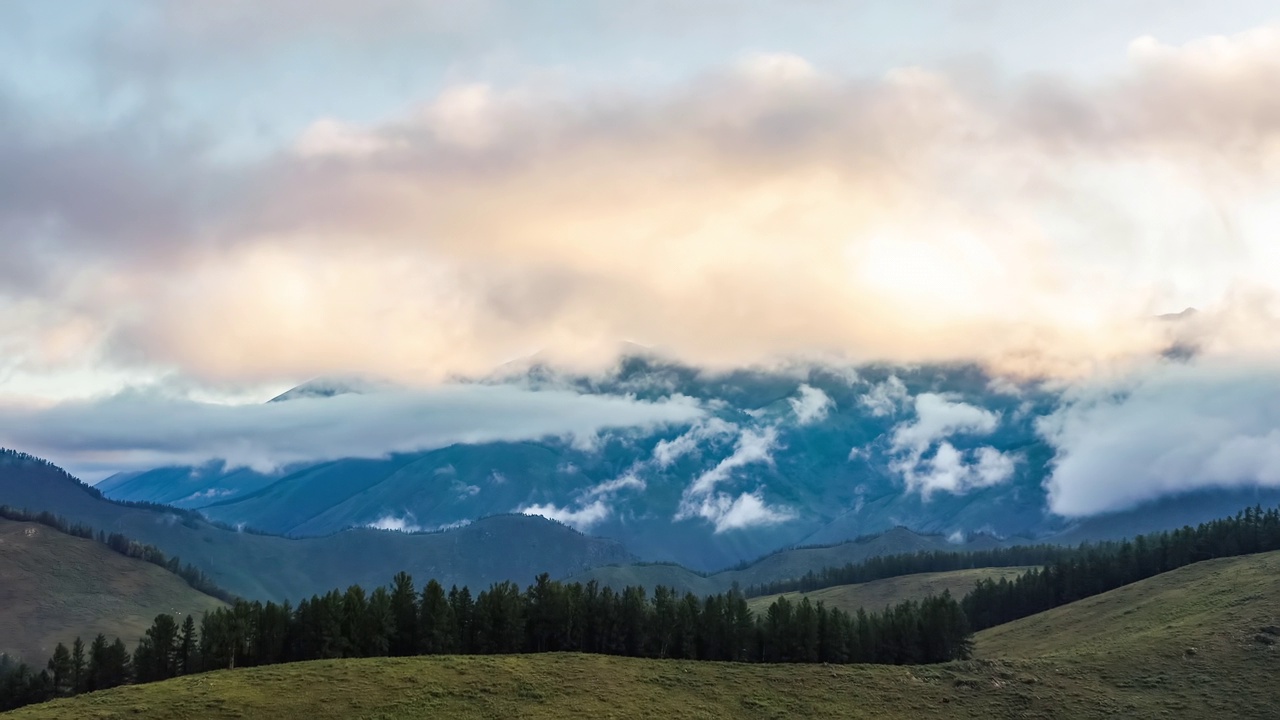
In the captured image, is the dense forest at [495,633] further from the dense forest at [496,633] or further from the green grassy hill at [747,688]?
the green grassy hill at [747,688]

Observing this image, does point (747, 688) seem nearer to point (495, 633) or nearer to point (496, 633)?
point (496, 633)

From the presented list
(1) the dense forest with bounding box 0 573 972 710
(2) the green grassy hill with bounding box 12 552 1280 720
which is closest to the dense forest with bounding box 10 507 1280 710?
(1) the dense forest with bounding box 0 573 972 710

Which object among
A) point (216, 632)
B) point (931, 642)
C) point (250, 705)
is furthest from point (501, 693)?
point (931, 642)

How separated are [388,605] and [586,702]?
159ft

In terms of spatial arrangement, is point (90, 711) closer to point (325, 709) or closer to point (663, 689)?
point (325, 709)

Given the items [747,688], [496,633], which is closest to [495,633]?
[496,633]

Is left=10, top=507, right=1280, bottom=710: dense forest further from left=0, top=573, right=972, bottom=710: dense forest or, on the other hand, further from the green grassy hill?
the green grassy hill

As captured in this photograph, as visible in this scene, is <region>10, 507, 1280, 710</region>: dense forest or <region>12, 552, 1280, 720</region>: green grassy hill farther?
<region>10, 507, 1280, 710</region>: dense forest

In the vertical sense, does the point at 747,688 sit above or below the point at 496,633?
below

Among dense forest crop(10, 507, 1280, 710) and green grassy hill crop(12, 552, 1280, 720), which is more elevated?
dense forest crop(10, 507, 1280, 710)

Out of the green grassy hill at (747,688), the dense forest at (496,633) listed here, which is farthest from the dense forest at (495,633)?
the green grassy hill at (747,688)

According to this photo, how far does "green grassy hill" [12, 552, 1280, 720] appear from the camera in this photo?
123438mm

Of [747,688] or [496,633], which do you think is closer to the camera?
[747,688]

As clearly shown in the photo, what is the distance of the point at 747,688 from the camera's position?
5694 inches
